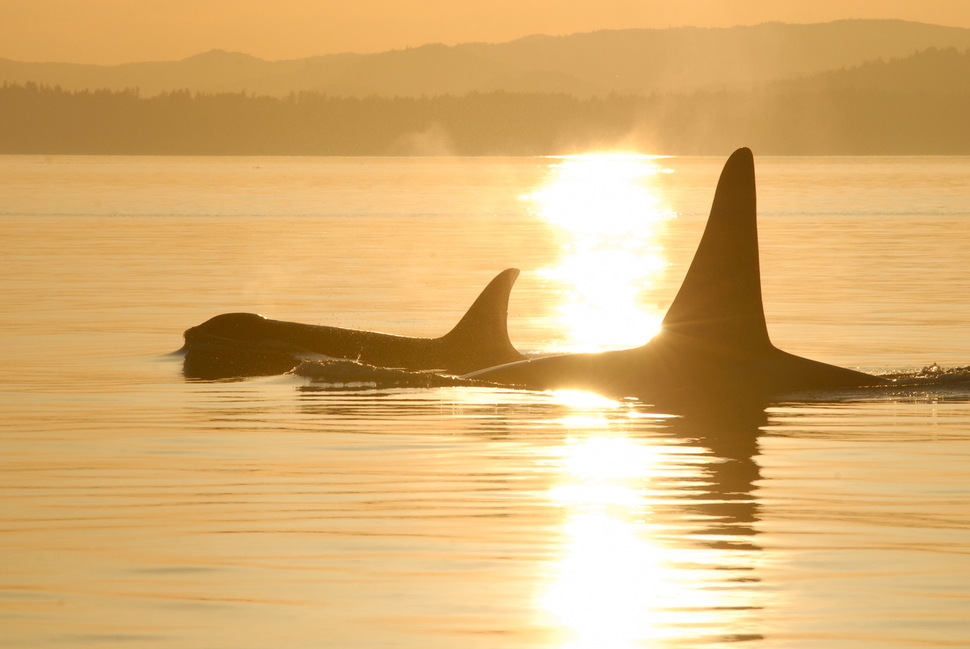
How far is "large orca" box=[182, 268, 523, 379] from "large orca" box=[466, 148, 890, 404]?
12.7 ft

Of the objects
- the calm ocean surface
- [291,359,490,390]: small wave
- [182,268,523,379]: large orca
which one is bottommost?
the calm ocean surface

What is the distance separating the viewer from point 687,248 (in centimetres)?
7338

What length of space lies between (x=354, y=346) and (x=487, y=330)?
2.19m

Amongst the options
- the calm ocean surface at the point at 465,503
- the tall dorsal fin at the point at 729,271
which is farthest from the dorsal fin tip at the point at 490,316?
the tall dorsal fin at the point at 729,271

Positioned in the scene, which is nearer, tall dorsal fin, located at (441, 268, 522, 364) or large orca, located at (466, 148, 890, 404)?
large orca, located at (466, 148, 890, 404)

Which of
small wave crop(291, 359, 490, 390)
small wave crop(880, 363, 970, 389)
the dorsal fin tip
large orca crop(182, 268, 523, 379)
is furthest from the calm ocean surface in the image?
the dorsal fin tip

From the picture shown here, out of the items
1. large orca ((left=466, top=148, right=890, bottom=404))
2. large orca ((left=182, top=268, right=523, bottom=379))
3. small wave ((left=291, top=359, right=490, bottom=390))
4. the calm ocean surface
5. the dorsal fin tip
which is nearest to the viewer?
the calm ocean surface

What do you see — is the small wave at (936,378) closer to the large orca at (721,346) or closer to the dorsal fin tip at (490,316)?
the large orca at (721,346)

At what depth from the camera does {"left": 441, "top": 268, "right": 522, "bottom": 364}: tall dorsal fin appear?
27.2 meters

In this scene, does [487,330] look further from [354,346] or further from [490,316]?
[354,346]

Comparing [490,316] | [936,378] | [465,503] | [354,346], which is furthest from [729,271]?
[354,346]

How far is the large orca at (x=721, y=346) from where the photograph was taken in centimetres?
2156

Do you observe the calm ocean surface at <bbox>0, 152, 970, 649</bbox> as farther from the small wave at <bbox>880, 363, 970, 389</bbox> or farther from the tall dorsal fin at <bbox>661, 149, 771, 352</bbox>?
the tall dorsal fin at <bbox>661, 149, 771, 352</bbox>

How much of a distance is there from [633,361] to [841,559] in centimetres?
1026
